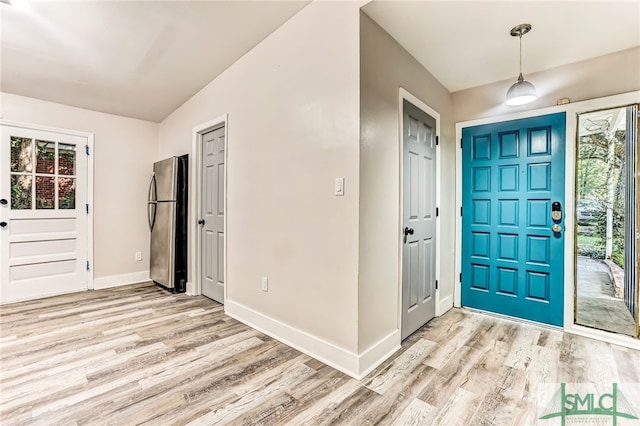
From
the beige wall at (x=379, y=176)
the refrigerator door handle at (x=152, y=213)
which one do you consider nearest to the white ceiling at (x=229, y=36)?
the beige wall at (x=379, y=176)

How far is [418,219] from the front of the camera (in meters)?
2.69

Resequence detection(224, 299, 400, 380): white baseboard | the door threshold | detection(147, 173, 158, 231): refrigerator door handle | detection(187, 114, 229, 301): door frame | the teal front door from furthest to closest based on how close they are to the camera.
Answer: detection(147, 173, 158, 231): refrigerator door handle < detection(187, 114, 229, 301): door frame < the teal front door < the door threshold < detection(224, 299, 400, 380): white baseboard

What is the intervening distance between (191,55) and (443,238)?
3.17 m

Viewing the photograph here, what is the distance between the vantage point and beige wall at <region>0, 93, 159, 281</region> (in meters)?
4.00

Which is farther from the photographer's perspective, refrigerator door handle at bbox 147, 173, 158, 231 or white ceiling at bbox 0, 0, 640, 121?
refrigerator door handle at bbox 147, 173, 158, 231

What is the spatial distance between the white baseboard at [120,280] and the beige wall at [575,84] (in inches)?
198

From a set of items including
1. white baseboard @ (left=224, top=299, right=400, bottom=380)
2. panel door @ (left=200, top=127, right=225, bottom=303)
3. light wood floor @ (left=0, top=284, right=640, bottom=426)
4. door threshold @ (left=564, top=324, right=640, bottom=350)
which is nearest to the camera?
light wood floor @ (left=0, top=284, right=640, bottom=426)

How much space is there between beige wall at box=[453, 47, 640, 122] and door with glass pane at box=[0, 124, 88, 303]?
5121 millimetres

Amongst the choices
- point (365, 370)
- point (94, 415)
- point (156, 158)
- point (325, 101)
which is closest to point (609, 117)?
point (325, 101)

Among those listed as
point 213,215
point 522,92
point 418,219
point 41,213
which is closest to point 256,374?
point 418,219

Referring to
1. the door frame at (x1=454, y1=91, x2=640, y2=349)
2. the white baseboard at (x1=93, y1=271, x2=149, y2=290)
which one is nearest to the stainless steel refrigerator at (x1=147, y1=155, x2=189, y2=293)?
the white baseboard at (x1=93, y1=271, x2=149, y2=290)

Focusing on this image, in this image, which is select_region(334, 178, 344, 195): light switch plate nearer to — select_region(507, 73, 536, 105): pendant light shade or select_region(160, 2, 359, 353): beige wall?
select_region(160, 2, 359, 353): beige wall

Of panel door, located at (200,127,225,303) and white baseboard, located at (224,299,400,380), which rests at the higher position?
panel door, located at (200,127,225,303)

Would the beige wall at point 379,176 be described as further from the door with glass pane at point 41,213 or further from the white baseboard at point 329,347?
the door with glass pane at point 41,213
